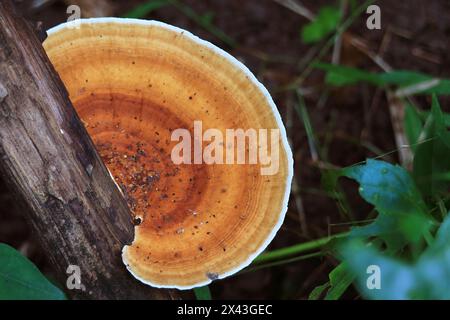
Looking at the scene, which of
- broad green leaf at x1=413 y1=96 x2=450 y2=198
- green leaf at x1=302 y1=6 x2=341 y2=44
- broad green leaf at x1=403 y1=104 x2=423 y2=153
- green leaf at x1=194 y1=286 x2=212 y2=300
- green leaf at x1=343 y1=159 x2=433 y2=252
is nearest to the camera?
green leaf at x1=343 y1=159 x2=433 y2=252

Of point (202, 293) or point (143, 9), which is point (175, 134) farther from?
point (143, 9)

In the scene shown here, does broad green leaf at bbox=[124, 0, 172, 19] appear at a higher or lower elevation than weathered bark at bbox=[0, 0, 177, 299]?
higher

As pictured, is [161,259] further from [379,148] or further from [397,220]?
[379,148]

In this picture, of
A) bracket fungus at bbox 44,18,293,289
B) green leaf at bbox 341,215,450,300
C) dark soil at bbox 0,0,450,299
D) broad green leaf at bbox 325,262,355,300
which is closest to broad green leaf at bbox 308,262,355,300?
broad green leaf at bbox 325,262,355,300

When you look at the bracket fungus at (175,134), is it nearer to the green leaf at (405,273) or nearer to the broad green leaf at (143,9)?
the green leaf at (405,273)

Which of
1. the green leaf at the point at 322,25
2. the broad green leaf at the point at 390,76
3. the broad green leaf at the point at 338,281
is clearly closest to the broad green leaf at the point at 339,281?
the broad green leaf at the point at 338,281

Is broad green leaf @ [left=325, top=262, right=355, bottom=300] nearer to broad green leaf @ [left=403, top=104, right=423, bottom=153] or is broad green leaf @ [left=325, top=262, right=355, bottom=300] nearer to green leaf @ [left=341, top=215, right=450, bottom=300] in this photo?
green leaf @ [left=341, top=215, right=450, bottom=300]
